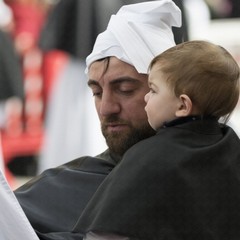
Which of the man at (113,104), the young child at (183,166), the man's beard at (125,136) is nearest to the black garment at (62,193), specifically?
the man at (113,104)

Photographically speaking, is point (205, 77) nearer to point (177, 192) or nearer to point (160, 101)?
point (160, 101)

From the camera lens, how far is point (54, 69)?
26.8 ft

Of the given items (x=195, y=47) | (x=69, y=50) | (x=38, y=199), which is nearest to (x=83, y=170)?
(x=38, y=199)

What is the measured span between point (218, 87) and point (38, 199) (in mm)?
927

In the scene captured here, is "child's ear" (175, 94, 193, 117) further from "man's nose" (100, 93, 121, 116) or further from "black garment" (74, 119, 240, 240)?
"man's nose" (100, 93, 121, 116)

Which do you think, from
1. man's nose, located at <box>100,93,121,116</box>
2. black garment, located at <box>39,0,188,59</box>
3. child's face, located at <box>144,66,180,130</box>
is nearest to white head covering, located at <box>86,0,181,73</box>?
man's nose, located at <box>100,93,121,116</box>

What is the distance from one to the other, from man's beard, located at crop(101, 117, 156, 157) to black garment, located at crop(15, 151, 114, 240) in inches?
5.0

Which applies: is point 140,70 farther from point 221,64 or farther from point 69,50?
point 69,50

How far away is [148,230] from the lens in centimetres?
231

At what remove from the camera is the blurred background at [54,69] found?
23.0ft

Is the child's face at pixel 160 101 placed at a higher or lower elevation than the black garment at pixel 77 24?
higher

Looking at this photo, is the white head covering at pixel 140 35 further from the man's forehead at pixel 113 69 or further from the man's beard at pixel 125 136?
the man's beard at pixel 125 136

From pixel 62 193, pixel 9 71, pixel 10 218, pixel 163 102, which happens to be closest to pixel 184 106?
pixel 163 102

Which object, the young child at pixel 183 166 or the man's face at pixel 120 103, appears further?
the man's face at pixel 120 103
